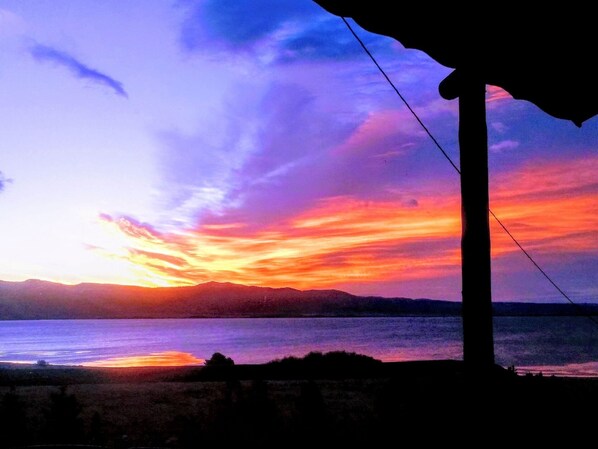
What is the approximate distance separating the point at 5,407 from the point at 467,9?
517 cm

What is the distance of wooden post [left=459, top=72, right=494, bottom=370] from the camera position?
3.24 meters

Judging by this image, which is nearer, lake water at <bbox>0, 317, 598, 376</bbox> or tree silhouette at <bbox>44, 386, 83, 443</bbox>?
tree silhouette at <bbox>44, 386, 83, 443</bbox>

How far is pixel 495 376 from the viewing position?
10.7 ft

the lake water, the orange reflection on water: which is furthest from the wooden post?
the lake water

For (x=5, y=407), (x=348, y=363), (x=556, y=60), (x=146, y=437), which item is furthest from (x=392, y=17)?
(x=348, y=363)

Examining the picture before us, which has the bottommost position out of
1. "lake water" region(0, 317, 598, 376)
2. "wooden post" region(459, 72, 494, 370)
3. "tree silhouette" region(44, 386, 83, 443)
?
"lake water" region(0, 317, 598, 376)

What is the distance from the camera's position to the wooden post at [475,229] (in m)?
3.24

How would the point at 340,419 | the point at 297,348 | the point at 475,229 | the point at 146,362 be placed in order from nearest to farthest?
the point at 475,229 → the point at 340,419 → the point at 146,362 → the point at 297,348

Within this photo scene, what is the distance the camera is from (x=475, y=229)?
3285 millimetres

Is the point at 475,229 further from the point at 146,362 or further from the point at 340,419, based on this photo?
the point at 146,362

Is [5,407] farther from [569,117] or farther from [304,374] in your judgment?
[304,374]

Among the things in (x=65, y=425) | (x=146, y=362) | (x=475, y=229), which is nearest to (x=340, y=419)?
(x=65, y=425)

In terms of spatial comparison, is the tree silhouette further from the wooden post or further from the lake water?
→ the lake water

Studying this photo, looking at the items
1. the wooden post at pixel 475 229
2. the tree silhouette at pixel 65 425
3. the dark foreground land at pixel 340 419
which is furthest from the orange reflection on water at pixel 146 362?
the wooden post at pixel 475 229
